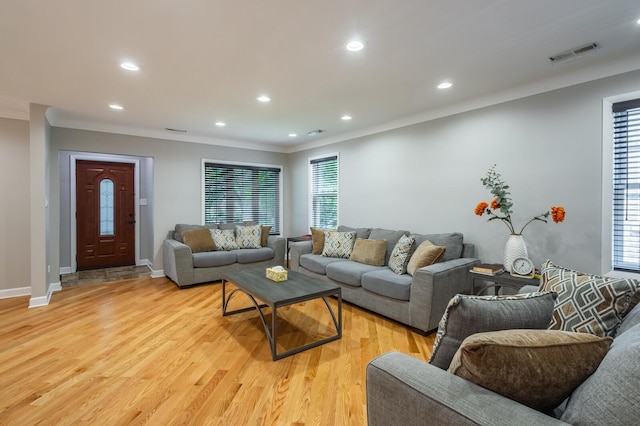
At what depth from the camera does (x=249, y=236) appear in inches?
217

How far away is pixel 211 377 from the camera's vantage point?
2.29m

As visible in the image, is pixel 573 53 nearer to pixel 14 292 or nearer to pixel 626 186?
pixel 626 186

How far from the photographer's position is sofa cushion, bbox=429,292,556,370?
1132mm

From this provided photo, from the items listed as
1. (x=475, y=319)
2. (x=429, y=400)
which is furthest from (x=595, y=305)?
(x=429, y=400)

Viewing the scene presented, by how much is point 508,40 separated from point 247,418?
3136 mm

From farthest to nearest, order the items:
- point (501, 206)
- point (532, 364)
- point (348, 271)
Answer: point (348, 271) < point (501, 206) < point (532, 364)

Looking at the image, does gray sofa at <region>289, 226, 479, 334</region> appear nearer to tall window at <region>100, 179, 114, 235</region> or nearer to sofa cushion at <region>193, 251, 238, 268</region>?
sofa cushion at <region>193, 251, 238, 268</region>

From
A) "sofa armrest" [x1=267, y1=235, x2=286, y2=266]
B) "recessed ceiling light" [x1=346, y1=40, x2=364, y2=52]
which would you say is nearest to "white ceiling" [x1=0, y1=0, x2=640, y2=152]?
"recessed ceiling light" [x1=346, y1=40, x2=364, y2=52]

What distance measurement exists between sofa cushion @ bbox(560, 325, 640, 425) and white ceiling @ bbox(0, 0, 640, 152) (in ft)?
6.39

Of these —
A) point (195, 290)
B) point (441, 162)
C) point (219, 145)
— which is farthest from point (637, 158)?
point (219, 145)

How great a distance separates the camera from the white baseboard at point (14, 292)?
417cm

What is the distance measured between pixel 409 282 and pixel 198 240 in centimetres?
340

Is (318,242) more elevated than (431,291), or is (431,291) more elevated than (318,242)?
(318,242)

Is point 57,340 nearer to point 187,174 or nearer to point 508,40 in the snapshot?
point 187,174
